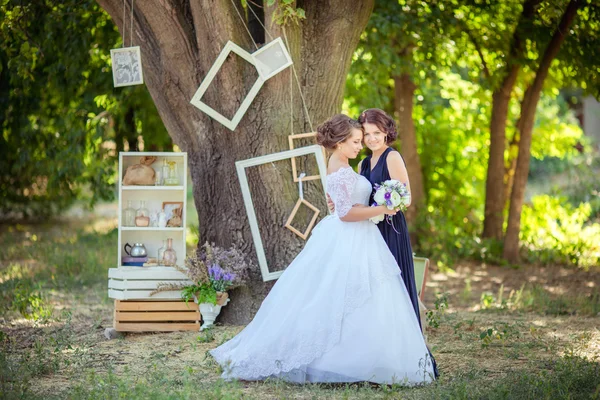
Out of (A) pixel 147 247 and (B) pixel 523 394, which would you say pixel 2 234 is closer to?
(A) pixel 147 247

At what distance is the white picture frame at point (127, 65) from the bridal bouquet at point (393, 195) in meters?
2.66

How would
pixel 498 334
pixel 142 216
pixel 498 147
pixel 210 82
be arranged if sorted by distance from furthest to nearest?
pixel 498 147 → pixel 142 216 → pixel 210 82 → pixel 498 334

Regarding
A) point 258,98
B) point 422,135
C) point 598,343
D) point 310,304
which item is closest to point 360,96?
point 422,135

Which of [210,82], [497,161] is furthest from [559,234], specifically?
[210,82]

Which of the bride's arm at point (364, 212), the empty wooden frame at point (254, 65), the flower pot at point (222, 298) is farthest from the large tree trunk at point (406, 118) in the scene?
the bride's arm at point (364, 212)

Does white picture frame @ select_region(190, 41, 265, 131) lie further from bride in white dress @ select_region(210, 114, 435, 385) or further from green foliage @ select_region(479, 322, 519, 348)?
green foliage @ select_region(479, 322, 519, 348)

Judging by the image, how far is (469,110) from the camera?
41.3 ft

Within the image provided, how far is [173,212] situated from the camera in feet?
22.7

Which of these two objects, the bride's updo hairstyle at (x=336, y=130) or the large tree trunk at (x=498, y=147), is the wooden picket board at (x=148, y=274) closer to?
the bride's updo hairstyle at (x=336, y=130)

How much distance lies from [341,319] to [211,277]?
1.76 metres

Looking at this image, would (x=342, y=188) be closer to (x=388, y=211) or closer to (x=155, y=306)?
(x=388, y=211)

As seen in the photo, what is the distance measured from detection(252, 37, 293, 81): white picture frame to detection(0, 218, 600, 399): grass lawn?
2202mm

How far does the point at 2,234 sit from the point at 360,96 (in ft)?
24.8

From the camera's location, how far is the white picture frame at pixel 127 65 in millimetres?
6367
